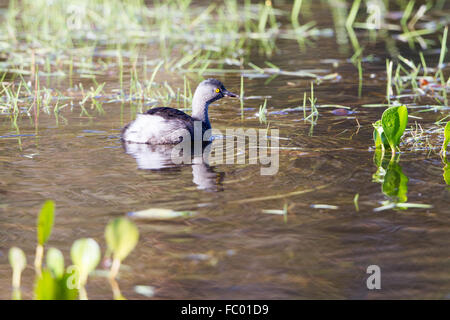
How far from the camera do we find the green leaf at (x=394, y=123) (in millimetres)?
6977

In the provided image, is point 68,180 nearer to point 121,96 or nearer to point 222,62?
point 121,96

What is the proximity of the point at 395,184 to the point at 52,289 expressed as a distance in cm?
338

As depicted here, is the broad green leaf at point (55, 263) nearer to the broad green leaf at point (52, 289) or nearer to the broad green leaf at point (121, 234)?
the broad green leaf at point (52, 289)

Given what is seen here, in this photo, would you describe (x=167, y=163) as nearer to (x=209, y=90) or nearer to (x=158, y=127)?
(x=158, y=127)

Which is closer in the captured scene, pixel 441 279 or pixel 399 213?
pixel 441 279

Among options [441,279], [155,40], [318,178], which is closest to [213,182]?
[318,178]

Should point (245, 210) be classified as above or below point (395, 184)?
below

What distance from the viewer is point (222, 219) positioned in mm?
5422

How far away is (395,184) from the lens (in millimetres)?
6156

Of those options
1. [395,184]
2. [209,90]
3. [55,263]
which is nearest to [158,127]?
[209,90]

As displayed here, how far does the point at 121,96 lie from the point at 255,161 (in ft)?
11.6

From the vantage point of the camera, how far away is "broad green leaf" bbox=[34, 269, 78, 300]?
367 cm

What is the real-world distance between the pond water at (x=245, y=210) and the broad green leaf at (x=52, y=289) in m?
0.46

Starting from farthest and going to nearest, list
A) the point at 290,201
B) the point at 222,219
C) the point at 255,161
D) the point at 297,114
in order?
the point at 297,114
the point at 255,161
the point at 290,201
the point at 222,219
